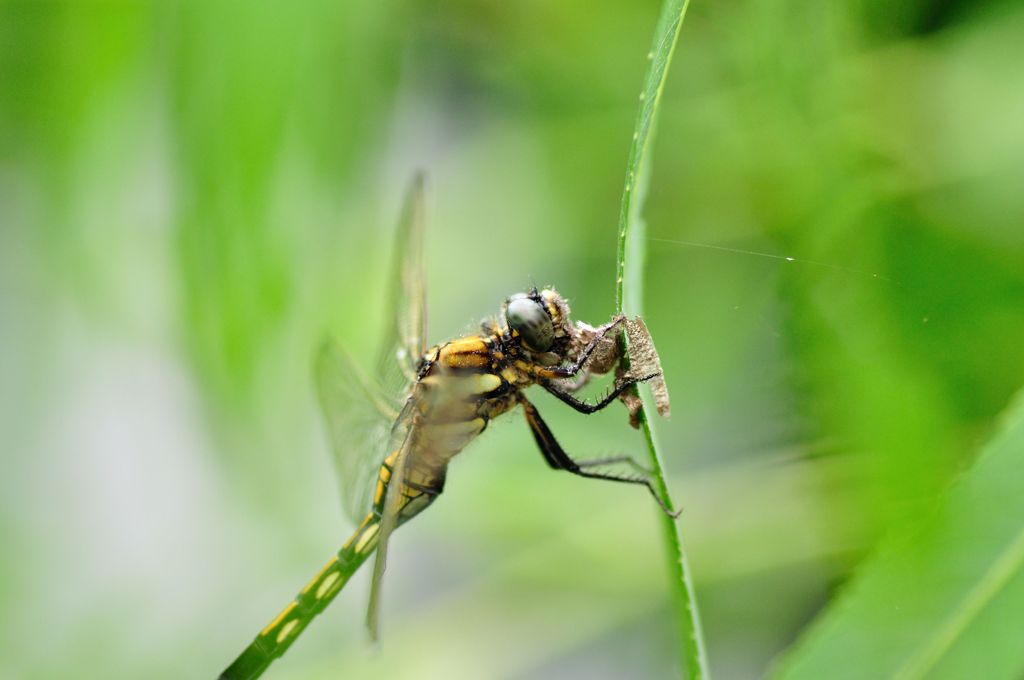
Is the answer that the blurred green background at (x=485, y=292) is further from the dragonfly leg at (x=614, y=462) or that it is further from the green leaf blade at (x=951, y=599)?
the dragonfly leg at (x=614, y=462)

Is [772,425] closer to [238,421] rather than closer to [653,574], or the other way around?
[653,574]

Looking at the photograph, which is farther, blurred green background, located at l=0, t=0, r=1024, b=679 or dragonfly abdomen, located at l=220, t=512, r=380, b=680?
dragonfly abdomen, located at l=220, t=512, r=380, b=680

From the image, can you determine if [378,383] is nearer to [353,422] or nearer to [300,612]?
[353,422]

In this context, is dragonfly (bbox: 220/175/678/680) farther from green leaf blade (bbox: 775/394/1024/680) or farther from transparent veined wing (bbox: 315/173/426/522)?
green leaf blade (bbox: 775/394/1024/680)

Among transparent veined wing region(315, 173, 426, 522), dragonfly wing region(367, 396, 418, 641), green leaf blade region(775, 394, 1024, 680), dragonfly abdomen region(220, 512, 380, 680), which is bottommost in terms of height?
green leaf blade region(775, 394, 1024, 680)

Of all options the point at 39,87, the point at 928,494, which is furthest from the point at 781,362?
the point at 39,87

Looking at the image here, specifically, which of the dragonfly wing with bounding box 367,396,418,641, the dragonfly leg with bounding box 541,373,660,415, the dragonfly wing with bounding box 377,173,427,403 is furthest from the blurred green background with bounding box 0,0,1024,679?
the dragonfly wing with bounding box 367,396,418,641

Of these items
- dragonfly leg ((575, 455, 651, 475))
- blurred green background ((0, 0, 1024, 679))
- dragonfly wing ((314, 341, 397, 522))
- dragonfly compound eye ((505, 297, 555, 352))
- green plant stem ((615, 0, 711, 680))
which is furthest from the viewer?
dragonfly wing ((314, 341, 397, 522))
